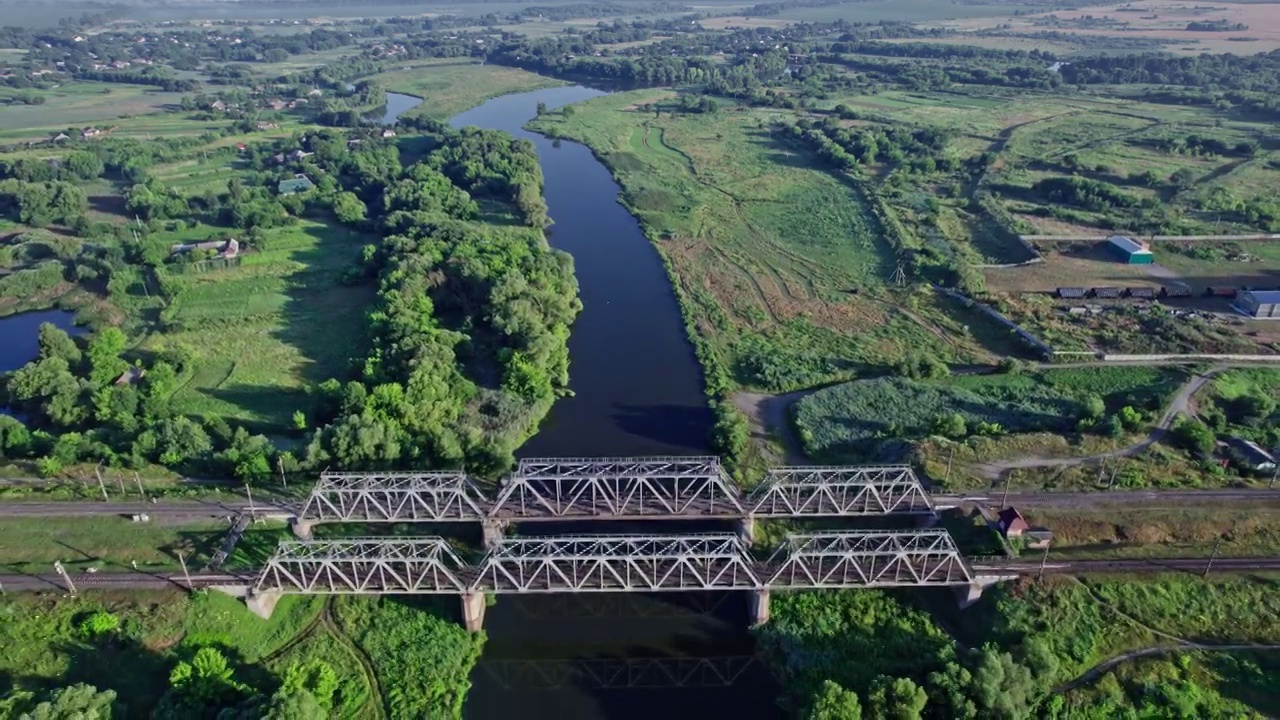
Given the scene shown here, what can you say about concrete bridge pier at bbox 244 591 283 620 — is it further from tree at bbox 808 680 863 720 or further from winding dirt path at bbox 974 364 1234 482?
winding dirt path at bbox 974 364 1234 482

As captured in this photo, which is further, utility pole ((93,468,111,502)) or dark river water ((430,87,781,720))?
utility pole ((93,468,111,502))

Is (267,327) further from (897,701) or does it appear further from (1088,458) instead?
(1088,458)

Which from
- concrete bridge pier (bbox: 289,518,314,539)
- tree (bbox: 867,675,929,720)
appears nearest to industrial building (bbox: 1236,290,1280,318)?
tree (bbox: 867,675,929,720)

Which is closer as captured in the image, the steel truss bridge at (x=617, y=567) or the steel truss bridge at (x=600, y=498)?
the steel truss bridge at (x=617, y=567)

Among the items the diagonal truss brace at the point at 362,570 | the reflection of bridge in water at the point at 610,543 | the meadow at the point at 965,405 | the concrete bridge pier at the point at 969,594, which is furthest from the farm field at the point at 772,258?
the diagonal truss brace at the point at 362,570

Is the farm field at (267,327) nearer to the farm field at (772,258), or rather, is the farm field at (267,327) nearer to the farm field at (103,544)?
the farm field at (103,544)

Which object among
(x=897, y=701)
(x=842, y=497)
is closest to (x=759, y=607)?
(x=897, y=701)
